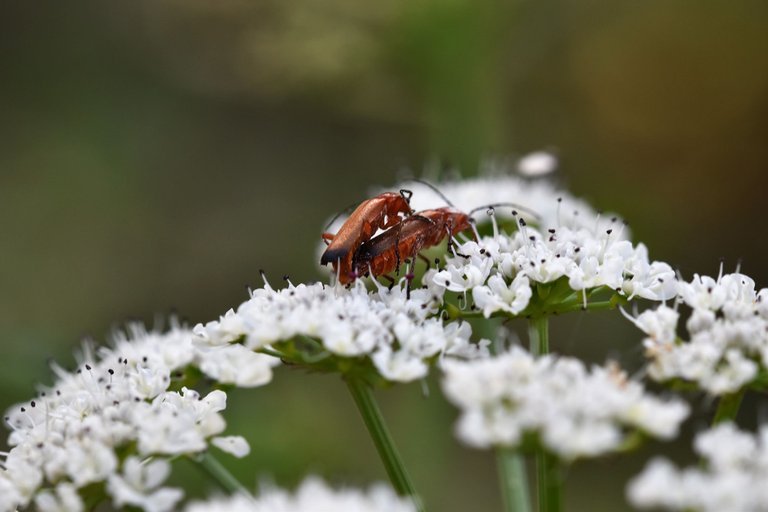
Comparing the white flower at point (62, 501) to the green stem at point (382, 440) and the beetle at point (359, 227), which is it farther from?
the beetle at point (359, 227)

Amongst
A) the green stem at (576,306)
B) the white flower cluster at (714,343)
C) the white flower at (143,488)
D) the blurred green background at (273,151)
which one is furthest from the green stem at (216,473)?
the blurred green background at (273,151)

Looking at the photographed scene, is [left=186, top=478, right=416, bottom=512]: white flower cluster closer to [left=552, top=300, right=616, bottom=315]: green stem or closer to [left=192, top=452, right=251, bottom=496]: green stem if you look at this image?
Result: [left=192, top=452, right=251, bottom=496]: green stem

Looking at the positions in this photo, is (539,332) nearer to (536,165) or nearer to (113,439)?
(113,439)

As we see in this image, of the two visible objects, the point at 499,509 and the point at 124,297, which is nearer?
the point at 499,509

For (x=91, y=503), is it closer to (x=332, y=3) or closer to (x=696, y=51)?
(x=332, y=3)

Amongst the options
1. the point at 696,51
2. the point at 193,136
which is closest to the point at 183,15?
the point at 193,136
